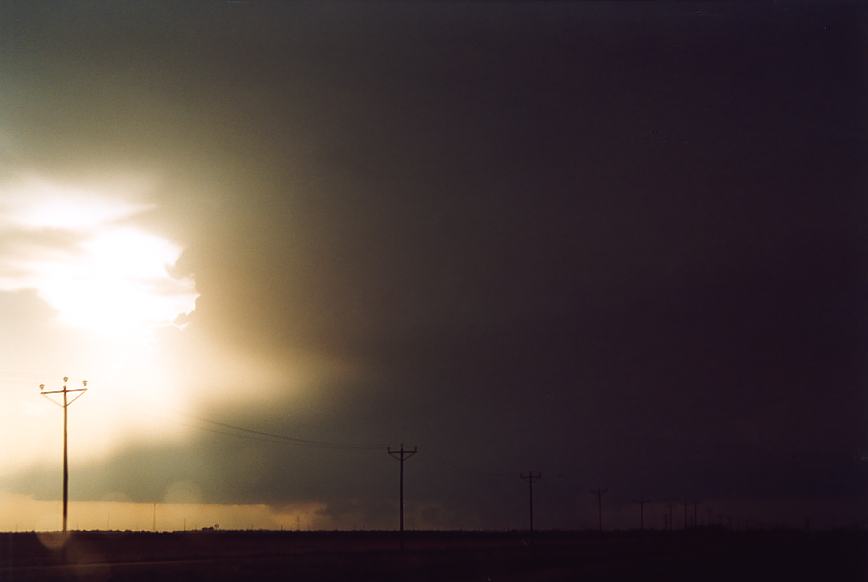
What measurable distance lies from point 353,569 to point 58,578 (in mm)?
17704

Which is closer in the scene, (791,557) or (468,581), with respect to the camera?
(468,581)

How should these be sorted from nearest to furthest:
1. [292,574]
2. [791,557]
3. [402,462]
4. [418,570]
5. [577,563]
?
[292,574] < [418,570] < [577,563] < [791,557] < [402,462]

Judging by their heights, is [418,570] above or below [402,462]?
below

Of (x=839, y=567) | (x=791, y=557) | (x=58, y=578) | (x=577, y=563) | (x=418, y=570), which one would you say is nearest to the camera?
(x=58, y=578)

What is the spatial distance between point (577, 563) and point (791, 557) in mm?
19972

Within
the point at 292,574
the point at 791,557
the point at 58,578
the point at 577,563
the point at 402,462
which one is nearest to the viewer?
the point at 58,578

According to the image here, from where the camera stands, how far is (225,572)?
63.5m

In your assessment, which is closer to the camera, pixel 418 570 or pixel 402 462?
pixel 418 570

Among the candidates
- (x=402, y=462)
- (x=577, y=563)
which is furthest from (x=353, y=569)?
(x=402, y=462)

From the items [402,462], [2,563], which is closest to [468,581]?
[2,563]

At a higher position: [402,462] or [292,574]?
[402,462]

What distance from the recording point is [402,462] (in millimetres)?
118188

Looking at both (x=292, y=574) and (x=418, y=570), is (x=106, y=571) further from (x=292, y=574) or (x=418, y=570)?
(x=418, y=570)

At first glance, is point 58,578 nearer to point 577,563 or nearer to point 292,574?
point 292,574
